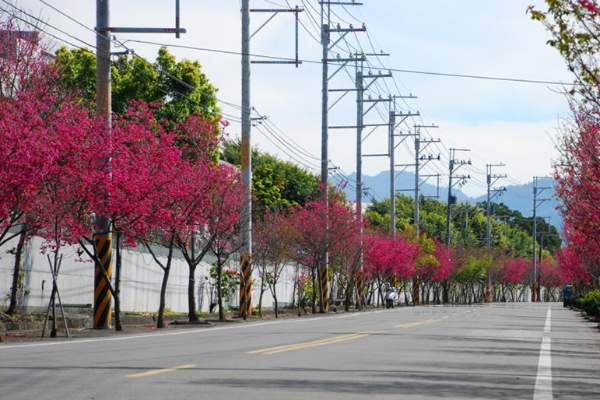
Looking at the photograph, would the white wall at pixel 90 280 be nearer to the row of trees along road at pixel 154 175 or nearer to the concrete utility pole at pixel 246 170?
the row of trees along road at pixel 154 175

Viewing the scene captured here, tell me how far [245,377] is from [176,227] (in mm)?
15439

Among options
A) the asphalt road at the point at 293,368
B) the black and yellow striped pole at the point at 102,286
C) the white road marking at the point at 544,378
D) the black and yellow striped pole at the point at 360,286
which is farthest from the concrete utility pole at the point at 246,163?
the black and yellow striped pole at the point at 360,286

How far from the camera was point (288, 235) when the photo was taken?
4462 centimetres

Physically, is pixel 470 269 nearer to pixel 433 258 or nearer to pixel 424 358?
pixel 433 258

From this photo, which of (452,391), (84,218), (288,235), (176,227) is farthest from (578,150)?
(288,235)

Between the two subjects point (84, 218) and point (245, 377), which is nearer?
point (245, 377)

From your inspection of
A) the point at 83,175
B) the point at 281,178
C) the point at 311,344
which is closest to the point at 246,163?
the point at 83,175

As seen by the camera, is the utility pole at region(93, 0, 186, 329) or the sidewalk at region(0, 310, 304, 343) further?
the utility pole at region(93, 0, 186, 329)

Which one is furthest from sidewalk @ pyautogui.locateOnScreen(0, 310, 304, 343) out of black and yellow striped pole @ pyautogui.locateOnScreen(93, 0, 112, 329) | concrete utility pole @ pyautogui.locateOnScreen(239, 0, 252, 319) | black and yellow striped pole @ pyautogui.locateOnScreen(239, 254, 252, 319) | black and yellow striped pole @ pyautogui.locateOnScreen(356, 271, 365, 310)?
black and yellow striped pole @ pyautogui.locateOnScreen(356, 271, 365, 310)

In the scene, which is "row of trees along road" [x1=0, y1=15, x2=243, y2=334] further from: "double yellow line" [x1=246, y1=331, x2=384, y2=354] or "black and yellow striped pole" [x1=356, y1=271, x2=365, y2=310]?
"black and yellow striped pole" [x1=356, y1=271, x2=365, y2=310]

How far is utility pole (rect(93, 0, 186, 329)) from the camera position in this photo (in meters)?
23.9

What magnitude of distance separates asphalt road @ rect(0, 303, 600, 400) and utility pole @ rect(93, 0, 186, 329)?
379 cm

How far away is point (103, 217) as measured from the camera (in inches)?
948

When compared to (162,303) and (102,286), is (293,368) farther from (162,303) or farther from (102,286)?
(162,303)
